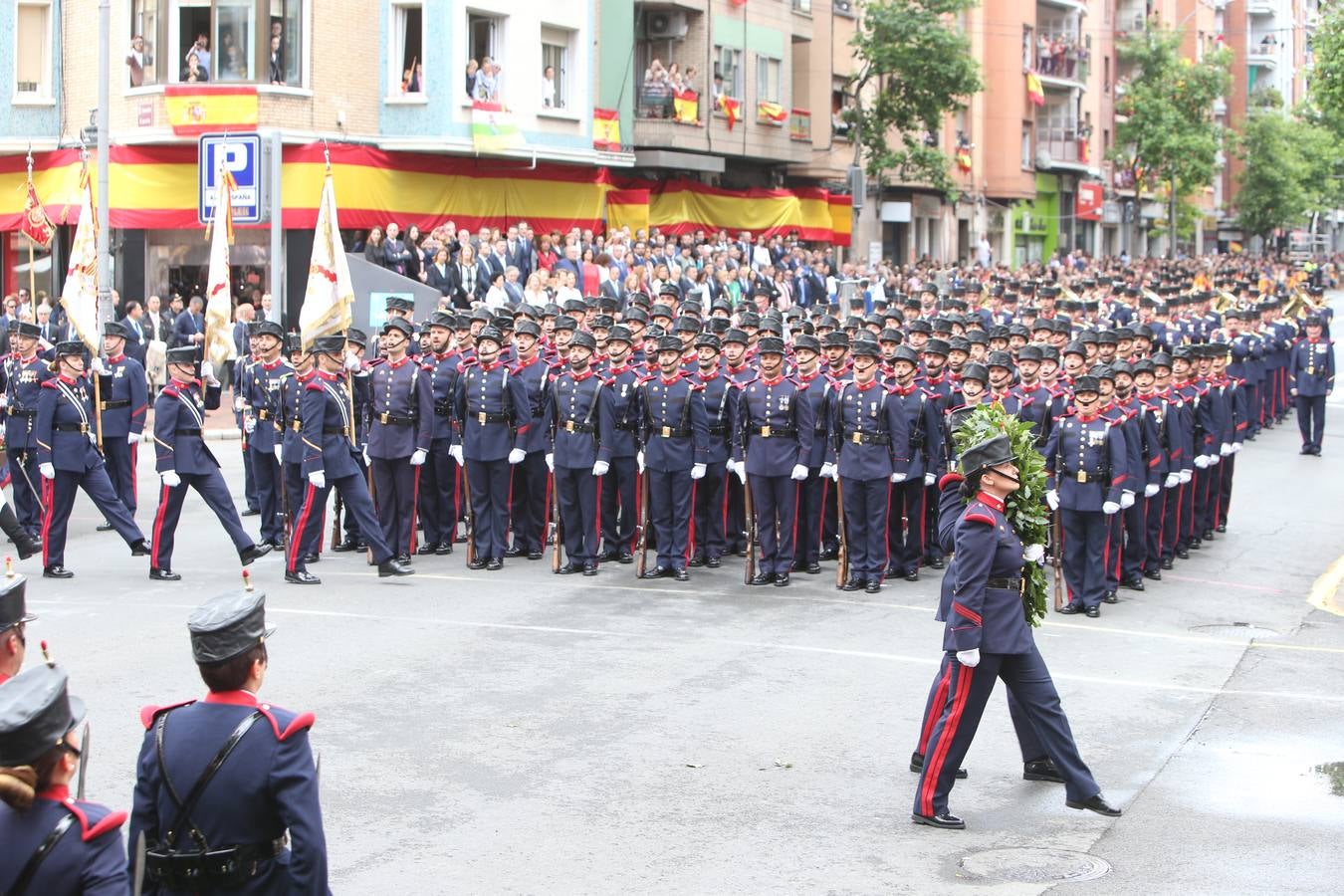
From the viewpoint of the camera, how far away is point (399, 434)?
16.1 m

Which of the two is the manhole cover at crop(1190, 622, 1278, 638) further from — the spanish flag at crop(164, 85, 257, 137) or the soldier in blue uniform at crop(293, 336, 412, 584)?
the spanish flag at crop(164, 85, 257, 137)

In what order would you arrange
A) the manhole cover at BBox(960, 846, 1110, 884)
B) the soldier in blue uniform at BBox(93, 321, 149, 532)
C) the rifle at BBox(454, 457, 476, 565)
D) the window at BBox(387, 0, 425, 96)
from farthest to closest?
the window at BBox(387, 0, 425, 96)
the soldier in blue uniform at BBox(93, 321, 149, 532)
the rifle at BBox(454, 457, 476, 565)
the manhole cover at BBox(960, 846, 1110, 884)

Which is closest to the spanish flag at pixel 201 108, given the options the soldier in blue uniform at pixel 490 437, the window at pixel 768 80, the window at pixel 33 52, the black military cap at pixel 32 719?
the window at pixel 33 52

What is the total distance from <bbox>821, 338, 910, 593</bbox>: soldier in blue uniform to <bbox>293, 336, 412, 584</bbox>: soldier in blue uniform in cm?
381

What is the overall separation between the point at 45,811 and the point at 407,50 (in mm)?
29939

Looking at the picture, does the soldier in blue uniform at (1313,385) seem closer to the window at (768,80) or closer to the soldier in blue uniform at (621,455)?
the soldier in blue uniform at (621,455)

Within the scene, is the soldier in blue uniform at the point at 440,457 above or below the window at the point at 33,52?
below

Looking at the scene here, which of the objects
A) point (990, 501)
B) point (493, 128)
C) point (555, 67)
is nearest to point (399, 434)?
point (990, 501)

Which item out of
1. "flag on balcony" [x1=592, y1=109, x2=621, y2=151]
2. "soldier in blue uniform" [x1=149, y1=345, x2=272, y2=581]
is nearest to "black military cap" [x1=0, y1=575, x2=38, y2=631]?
"soldier in blue uniform" [x1=149, y1=345, x2=272, y2=581]

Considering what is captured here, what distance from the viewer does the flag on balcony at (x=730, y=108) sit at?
135ft

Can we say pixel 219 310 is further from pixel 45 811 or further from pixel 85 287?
pixel 45 811

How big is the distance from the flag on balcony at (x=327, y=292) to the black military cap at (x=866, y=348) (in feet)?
17.7

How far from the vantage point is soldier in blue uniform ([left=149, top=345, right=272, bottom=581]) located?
48.5 feet

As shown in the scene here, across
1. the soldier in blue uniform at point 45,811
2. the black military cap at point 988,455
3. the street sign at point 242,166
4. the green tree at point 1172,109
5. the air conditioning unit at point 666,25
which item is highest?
the green tree at point 1172,109
